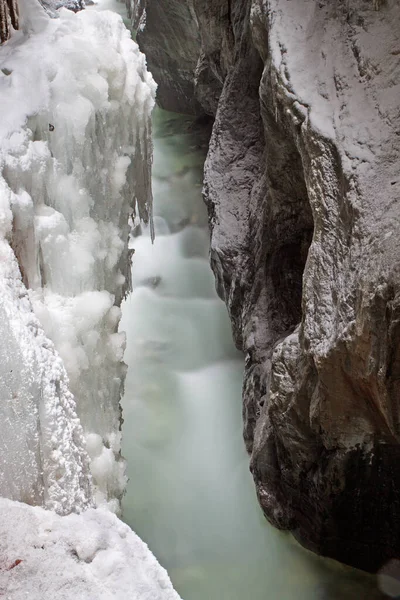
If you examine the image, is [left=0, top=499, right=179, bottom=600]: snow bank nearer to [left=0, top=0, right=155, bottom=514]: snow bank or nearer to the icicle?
[left=0, top=0, right=155, bottom=514]: snow bank

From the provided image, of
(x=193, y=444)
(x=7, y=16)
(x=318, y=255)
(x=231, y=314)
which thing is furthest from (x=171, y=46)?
(x=318, y=255)

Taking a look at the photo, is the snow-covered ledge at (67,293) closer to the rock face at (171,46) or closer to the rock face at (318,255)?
the rock face at (318,255)

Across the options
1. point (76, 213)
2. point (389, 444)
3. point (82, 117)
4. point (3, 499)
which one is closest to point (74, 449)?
point (3, 499)

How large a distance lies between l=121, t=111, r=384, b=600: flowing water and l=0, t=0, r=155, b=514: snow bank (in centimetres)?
151

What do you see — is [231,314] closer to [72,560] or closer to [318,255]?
[318,255]

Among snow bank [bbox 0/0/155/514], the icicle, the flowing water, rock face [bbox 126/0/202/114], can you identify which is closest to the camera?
snow bank [bbox 0/0/155/514]

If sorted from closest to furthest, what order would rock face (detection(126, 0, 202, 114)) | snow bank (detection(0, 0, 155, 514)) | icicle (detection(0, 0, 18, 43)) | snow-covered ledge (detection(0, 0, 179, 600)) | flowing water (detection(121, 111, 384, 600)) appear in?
snow-covered ledge (detection(0, 0, 179, 600)) < snow bank (detection(0, 0, 155, 514)) < icicle (detection(0, 0, 18, 43)) < flowing water (detection(121, 111, 384, 600)) < rock face (detection(126, 0, 202, 114))

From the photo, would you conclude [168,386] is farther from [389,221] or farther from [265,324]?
[389,221]

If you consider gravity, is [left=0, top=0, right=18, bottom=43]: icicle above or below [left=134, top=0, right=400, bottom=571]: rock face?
above

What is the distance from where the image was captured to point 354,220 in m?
2.39

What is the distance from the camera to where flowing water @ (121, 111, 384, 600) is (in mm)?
3580

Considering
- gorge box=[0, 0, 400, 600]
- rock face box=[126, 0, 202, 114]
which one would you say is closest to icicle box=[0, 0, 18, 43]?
gorge box=[0, 0, 400, 600]

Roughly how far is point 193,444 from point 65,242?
99.8 inches

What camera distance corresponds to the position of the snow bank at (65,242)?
1796 mm
